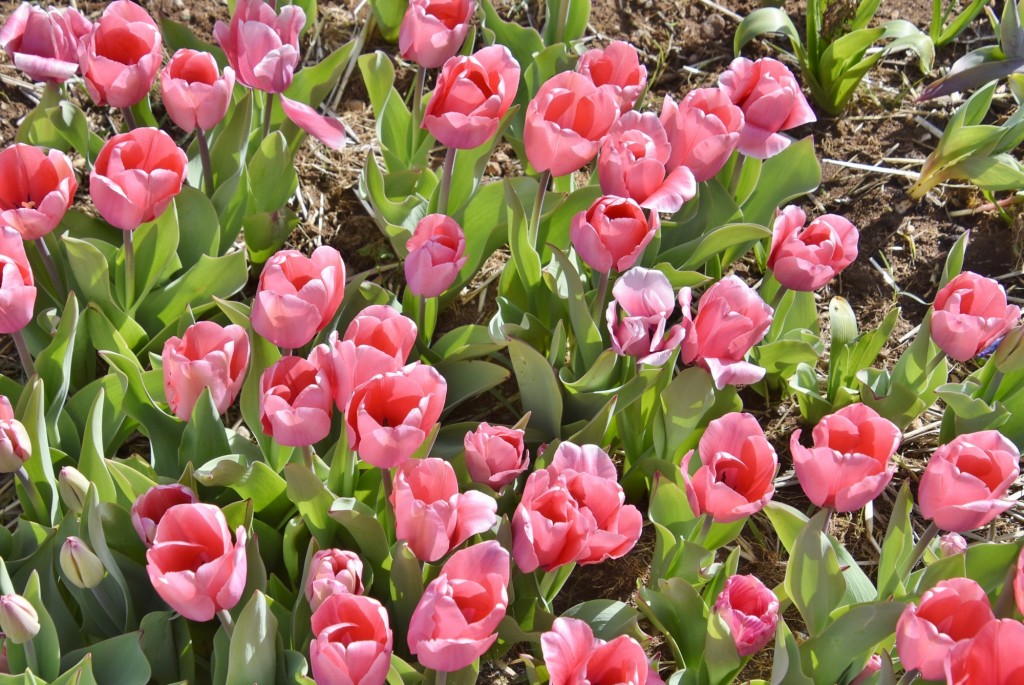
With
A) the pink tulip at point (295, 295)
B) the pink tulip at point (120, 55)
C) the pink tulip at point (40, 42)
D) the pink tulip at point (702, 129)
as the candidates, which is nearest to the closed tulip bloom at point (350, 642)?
the pink tulip at point (295, 295)

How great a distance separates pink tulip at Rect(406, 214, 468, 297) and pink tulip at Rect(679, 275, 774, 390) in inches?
13.8

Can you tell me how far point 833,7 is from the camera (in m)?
2.68

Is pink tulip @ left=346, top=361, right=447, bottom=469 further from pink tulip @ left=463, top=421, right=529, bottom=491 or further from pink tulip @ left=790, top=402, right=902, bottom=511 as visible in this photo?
pink tulip @ left=790, top=402, right=902, bottom=511

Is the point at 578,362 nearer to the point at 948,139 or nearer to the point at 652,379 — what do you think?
the point at 652,379

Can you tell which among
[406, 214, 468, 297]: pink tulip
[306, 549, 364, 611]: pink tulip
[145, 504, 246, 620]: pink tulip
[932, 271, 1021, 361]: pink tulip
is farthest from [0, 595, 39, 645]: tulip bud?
[932, 271, 1021, 361]: pink tulip

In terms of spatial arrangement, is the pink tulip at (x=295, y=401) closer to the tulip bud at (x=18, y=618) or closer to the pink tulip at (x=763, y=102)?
the tulip bud at (x=18, y=618)

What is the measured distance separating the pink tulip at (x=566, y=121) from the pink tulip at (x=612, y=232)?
115 millimetres

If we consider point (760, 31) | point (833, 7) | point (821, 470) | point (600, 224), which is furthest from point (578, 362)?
point (833, 7)

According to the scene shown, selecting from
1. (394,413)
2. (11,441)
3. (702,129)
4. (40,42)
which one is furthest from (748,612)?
(40,42)

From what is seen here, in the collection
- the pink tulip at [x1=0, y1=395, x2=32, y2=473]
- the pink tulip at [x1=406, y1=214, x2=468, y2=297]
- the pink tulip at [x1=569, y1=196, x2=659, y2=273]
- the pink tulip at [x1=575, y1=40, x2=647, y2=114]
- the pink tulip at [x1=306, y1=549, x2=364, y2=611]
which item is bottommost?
the pink tulip at [x1=306, y1=549, x2=364, y2=611]

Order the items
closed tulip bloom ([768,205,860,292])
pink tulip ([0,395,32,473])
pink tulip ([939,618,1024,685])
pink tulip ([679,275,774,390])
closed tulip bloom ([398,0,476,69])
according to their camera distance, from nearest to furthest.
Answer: pink tulip ([939,618,1024,685]), pink tulip ([0,395,32,473]), pink tulip ([679,275,774,390]), closed tulip bloom ([768,205,860,292]), closed tulip bloom ([398,0,476,69])

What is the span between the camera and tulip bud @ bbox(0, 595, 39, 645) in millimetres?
1188

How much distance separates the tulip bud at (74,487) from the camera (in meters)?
1.40

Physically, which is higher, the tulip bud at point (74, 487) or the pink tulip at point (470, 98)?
the pink tulip at point (470, 98)
